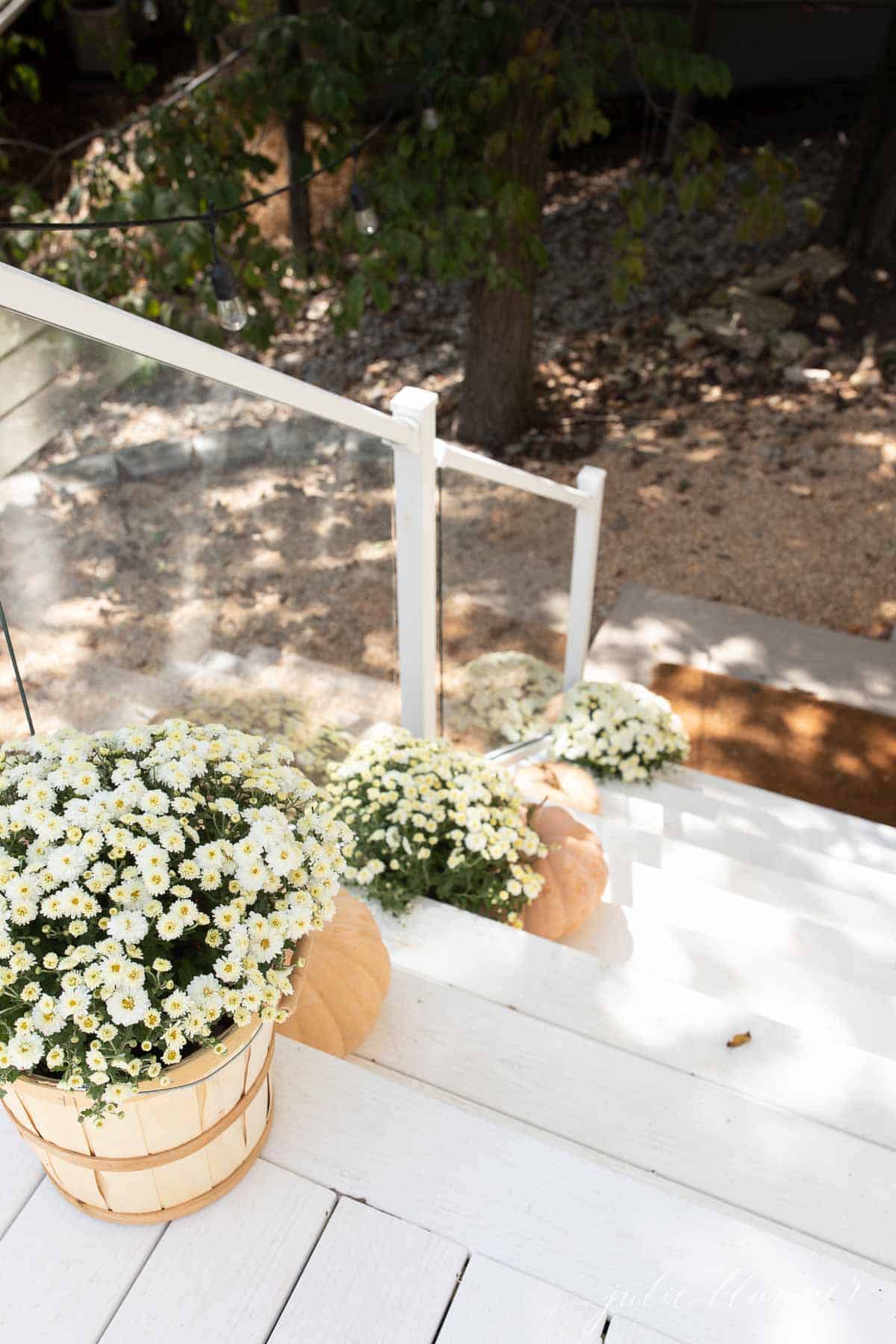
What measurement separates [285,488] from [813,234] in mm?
5537

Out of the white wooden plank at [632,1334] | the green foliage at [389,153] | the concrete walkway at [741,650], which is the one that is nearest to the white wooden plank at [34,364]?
the white wooden plank at [632,1334]

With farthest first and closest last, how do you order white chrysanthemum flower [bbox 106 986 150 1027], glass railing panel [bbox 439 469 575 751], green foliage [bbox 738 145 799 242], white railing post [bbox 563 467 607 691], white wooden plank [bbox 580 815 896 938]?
green foliage [bbox 738 145 799 242], white railing post [bbox 563 467 607 691], glass railing panel [bbox 439 469 575 751], white wooden plank [bbox 580 815 896 938], white chrysanthemum flower [bbox 106 986 150 1027]

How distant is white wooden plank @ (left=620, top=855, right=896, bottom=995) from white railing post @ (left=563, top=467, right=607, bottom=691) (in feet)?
4.05

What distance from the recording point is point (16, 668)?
171 cm

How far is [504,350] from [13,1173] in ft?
15.0

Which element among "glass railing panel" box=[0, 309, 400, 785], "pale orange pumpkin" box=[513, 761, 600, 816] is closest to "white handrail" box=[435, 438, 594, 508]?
"glass railing panel" box=[0, 309, 400, 785]

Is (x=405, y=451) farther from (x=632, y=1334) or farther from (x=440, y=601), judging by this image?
(x=632, y=1334)

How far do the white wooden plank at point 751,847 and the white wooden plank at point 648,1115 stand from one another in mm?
1092

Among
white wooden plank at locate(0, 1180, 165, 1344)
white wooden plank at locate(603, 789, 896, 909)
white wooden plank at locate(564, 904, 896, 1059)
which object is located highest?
white wooden plank at locate(0, 1180, 165, 1344)

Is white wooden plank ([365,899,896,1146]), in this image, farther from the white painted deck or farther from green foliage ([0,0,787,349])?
green foliage ([0,0,787,349])

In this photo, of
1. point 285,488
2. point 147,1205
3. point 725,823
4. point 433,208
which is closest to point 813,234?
point 433,208

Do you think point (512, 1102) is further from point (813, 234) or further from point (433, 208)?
point (813, 234)

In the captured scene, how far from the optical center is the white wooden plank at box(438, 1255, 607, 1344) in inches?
51.4

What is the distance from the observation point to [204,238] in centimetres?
354
